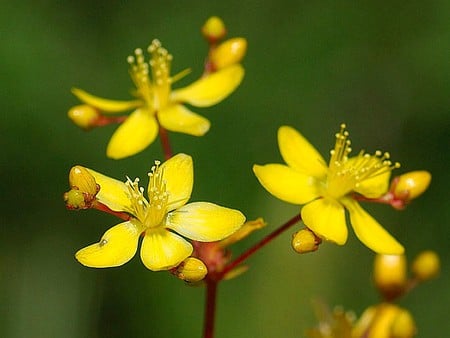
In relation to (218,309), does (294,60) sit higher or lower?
higher

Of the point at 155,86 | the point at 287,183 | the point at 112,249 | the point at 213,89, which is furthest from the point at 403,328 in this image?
the point at 155,86

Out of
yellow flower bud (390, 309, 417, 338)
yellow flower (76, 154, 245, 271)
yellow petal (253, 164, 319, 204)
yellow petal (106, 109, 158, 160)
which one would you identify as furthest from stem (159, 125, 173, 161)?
yellow flower bud (390, 309, 417, 338)

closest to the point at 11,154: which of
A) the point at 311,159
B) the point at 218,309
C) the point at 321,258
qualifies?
the point at 218,309

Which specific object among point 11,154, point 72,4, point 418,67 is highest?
point 72,4

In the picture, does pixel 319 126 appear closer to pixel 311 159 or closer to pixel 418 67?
pixel 418 67

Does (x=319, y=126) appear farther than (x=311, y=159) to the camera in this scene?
Yes

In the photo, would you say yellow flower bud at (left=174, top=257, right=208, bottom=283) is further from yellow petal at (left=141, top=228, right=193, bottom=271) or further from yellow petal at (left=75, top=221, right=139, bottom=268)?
yellow petal at (left=75, top=221, right=139, bottom=268)

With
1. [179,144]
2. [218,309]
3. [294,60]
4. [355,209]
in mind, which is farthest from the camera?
[294,60]

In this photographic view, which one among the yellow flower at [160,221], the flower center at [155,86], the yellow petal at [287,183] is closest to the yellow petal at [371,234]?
the yellow petal at [287,183]
